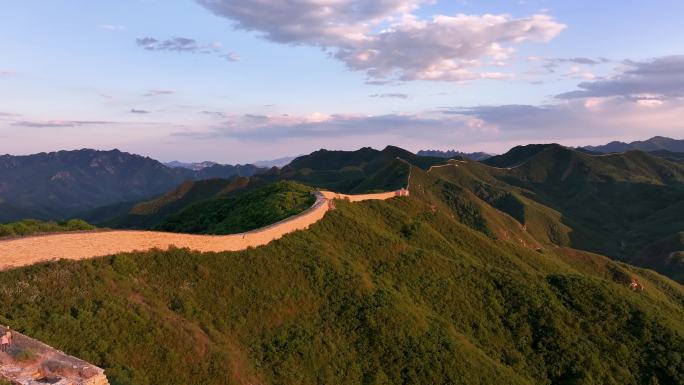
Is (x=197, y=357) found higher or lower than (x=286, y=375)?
higher

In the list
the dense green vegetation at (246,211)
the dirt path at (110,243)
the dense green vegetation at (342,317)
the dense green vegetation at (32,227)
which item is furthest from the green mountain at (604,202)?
the dense green vegetation at (32,227)

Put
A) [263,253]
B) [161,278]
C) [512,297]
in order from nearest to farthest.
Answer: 1. [161,278]
2. [263,253]
3. [512,297]

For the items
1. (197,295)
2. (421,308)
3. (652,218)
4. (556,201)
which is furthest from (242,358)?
(556,201)

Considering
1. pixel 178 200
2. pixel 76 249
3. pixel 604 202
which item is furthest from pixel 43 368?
pixel 604 202

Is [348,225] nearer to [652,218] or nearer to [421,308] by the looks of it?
[421,308]

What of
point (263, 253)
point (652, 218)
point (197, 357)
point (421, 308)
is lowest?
point (652, 218)

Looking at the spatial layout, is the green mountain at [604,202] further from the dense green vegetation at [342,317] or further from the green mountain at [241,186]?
the dense green vegetation at [342,317]

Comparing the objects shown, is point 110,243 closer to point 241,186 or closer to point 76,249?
point 76,249
